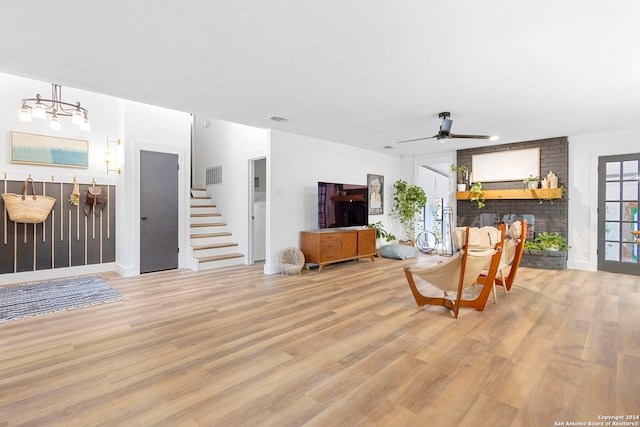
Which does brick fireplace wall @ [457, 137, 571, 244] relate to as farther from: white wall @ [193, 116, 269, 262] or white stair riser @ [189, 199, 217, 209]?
white stair riser @ [189, 199, 217, 209]

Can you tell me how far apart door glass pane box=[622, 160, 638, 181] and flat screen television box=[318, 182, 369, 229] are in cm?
433

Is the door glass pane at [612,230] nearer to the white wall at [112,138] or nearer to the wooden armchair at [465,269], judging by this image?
the wooden armchair at [465,269]

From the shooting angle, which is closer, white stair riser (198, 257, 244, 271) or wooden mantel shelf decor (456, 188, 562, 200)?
white stair riser (198, 257, 244, 271)

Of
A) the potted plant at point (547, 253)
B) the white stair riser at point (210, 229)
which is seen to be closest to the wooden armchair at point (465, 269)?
the potted plant at point (547, 253)

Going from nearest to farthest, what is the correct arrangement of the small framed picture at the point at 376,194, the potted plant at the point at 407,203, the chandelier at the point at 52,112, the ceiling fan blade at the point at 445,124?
the chandelier at the point at 52,112, the ceiling fan blade at the point at 445,124, the small framed picture at the point at 376,194, the potted plant at the point at 407,203

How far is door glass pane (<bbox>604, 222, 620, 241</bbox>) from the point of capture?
5203 mm

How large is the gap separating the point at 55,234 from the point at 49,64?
319 centimetres

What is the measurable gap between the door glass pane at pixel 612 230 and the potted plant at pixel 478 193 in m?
1.97

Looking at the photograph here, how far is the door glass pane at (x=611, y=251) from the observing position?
5.21m

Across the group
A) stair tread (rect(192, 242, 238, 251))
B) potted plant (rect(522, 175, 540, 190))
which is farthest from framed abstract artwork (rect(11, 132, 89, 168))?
potted plant (rect(522, 175, 540, 190))

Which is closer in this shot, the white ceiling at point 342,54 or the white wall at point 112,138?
the white ceiling at point 342,54

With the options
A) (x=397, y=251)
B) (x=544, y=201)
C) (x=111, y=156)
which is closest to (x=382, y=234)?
(x=397, y=251)

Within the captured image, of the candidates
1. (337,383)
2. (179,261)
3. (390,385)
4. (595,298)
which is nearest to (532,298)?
(595,298)

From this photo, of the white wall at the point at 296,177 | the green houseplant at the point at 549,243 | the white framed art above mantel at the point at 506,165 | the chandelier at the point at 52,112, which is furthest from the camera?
the white framed art above mantel at the point at 506,165
